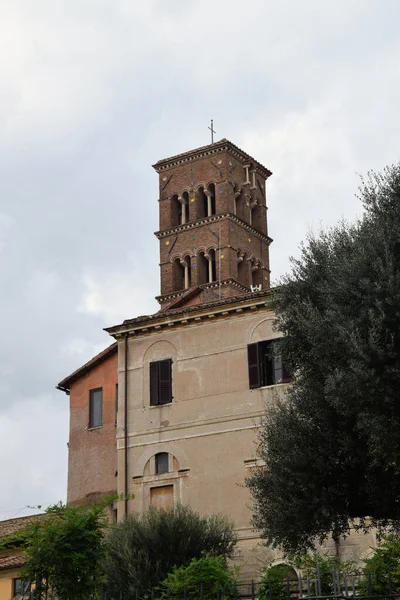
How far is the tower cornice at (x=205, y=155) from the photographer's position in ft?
220

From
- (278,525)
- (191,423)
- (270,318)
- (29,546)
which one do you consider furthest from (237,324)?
(29,546)

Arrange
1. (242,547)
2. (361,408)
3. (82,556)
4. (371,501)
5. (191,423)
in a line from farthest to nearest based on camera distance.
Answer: (191,423) < (242,547) < (371,501) < (361,408) < (82,556)

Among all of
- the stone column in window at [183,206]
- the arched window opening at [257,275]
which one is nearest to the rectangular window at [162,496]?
the arched window opening at [257,275]

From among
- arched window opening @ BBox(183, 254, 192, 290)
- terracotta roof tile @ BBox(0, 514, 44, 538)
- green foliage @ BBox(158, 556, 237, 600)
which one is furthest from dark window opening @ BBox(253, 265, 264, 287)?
green foliage @ BBox(158, 556, 237, 600)

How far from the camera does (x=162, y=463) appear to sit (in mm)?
31125

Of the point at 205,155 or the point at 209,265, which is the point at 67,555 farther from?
the point at 205,155

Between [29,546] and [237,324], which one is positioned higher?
[237,324]

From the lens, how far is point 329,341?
1692 cm

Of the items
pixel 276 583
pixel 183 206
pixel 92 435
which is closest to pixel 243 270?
pixel 183 206

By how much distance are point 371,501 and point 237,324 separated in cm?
1355

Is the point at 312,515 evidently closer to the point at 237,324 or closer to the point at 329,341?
the point at 329,341

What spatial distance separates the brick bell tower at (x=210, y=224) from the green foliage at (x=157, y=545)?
38.3 m

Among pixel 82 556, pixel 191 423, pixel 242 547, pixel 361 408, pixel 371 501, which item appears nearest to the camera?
pixel 82 556

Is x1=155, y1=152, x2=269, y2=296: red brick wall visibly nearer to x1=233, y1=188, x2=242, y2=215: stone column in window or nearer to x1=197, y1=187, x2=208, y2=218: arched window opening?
x1=197, y1=187, x2=208, y2=218: arched window opening
